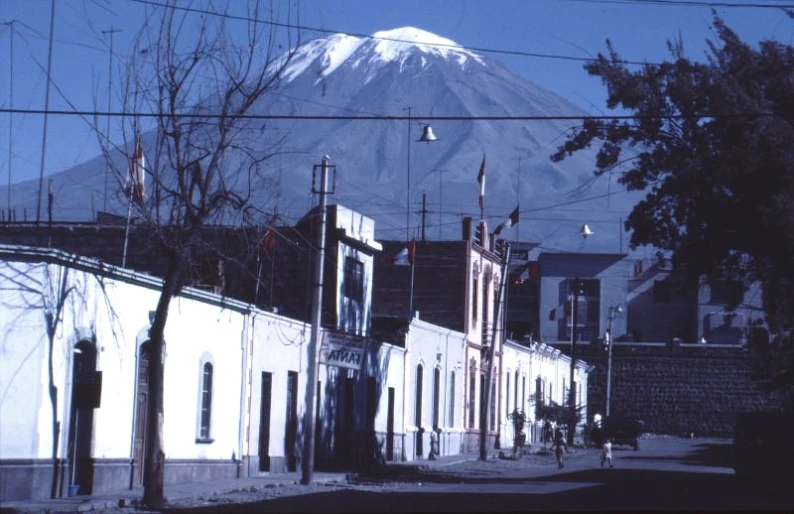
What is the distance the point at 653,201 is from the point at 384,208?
110925 mm

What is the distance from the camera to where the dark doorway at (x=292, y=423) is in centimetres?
3266

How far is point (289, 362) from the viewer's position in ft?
107

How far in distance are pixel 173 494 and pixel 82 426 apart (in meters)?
2.07

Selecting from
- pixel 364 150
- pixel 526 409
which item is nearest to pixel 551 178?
pixel 364 150

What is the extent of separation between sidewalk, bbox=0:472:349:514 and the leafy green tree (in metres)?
9.71

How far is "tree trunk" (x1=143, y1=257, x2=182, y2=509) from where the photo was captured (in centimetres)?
2048

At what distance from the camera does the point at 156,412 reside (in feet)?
68.1

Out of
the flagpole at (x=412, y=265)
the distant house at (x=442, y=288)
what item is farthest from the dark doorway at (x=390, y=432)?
the distant house at (x=442, y=288)

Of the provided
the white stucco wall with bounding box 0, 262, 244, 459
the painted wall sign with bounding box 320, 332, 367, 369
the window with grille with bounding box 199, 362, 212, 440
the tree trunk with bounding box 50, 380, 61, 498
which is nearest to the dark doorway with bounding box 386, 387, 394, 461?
the painted wall sign with bounding box 320, 332, 367, 369

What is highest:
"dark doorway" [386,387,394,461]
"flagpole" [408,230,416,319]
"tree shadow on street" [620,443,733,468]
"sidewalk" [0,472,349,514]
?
"flagpole" [408,230,416,319]

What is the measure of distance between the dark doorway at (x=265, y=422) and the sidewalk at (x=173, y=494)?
21.8 inches

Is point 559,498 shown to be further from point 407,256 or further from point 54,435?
point 407,256

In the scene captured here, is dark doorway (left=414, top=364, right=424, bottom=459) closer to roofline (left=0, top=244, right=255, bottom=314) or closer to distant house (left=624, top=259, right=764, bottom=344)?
roofline (left=0, top=244, right=255, bottom=314)

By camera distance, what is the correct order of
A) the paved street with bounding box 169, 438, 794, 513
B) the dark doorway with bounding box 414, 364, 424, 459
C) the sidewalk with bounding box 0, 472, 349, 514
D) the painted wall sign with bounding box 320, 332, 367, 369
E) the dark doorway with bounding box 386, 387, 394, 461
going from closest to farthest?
the sidewalk with bounding box 0, 472, 349, 514, the paved street with bounding box 169, 438, 794, 513, the painted wall sign with bounding box 320, 332, 367, 369, the dark doorway with bounding box 386, 387, 394, 461, the dark doorway with bounding box 414, 364, 424, 459
